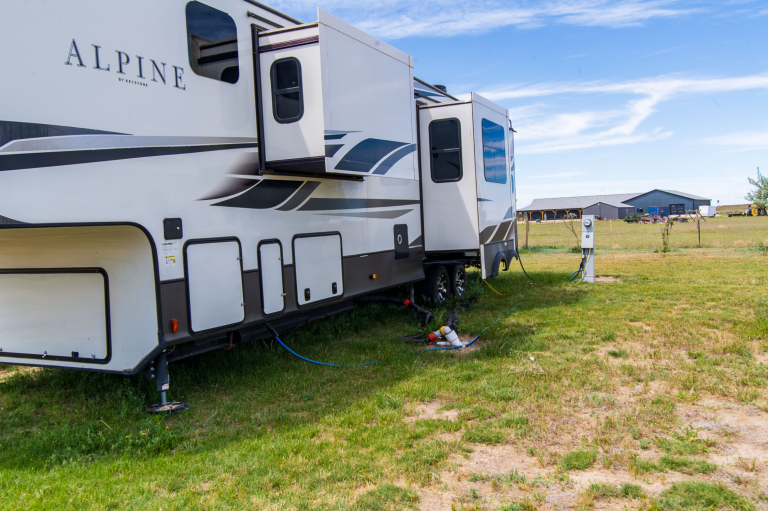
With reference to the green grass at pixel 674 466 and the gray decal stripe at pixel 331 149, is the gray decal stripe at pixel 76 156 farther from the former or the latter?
the green grass at pixel 674 466

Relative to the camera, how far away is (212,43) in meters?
5.16

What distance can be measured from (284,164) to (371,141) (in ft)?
4.82

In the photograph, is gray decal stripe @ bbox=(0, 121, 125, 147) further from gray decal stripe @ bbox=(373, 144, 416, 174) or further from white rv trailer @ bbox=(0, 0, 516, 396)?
gray decal stripe @ bbox=(373, 144, 416, 174)

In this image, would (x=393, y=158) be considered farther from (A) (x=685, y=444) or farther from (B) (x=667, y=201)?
(B) (x=667, y=201)

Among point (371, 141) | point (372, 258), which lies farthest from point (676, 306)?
A: point (371, 141)

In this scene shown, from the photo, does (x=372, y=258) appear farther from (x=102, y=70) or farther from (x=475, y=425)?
(x=102, y=70)

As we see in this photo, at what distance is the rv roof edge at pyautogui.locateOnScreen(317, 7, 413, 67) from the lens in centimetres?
563

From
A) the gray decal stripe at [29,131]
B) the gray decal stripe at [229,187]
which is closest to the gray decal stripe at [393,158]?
the gray decal stripe at [229,187]

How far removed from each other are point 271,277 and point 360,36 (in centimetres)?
293

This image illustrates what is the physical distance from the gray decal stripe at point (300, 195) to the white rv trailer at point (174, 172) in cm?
2

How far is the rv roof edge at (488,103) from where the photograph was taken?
902 centimetres

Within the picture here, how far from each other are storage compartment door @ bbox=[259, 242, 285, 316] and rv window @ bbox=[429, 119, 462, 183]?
4.09 meters

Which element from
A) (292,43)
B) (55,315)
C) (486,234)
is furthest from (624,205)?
(55,315)

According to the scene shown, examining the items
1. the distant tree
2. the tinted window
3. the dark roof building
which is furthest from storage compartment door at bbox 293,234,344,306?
the dark roof building
